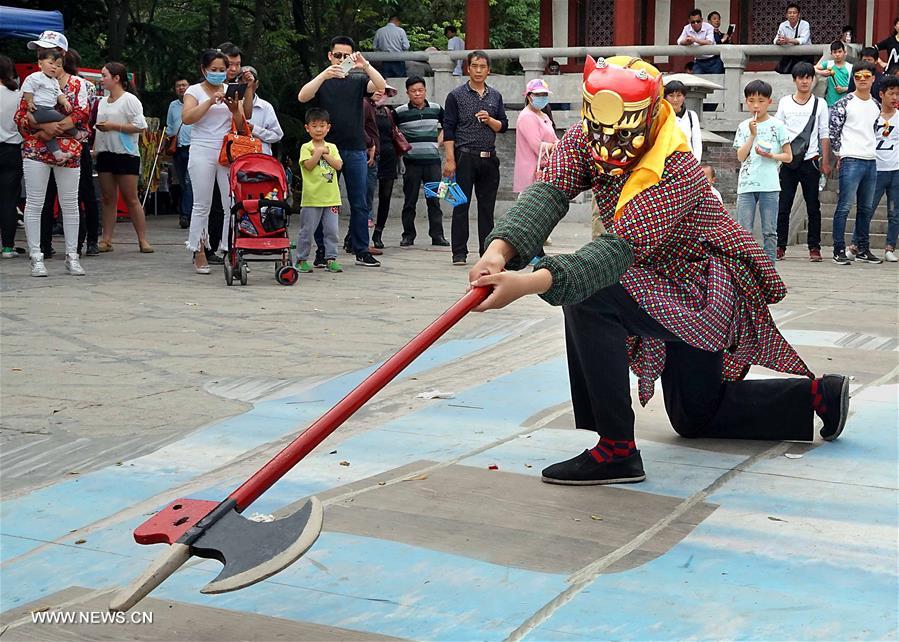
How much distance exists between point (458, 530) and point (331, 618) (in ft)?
2.47

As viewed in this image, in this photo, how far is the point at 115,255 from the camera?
11539 mm

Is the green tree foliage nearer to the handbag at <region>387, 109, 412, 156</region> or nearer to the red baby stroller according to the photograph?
the handbag at <region>387, 109, 412, 156</region>

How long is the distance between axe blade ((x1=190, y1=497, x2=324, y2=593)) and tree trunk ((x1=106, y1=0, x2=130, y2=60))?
52.9ft

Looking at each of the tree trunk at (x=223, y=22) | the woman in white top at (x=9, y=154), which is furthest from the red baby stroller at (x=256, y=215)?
the tree trunk at (x=223, y=22)

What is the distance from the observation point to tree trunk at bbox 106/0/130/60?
18016mm

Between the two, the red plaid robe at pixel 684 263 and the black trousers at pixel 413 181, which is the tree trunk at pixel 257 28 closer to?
the black trousers at pixel 413 181

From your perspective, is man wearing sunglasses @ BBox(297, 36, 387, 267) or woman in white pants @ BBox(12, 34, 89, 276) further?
man wearing sunglasses @ BBox(297, 36, 387, 267)

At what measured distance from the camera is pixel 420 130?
12.9 metres

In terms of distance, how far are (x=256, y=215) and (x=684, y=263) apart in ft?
18.4

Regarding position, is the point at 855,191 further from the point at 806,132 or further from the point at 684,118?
the point at 684,118

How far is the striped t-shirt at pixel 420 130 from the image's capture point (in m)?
12.8

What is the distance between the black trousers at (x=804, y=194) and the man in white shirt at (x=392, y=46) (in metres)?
8.39

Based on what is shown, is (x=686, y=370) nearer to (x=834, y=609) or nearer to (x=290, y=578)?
(x=834, y=609)

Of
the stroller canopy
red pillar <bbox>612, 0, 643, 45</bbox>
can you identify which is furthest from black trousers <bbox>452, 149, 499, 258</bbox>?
red pillar <bbox>612, 0, 643, 45</bbox>
